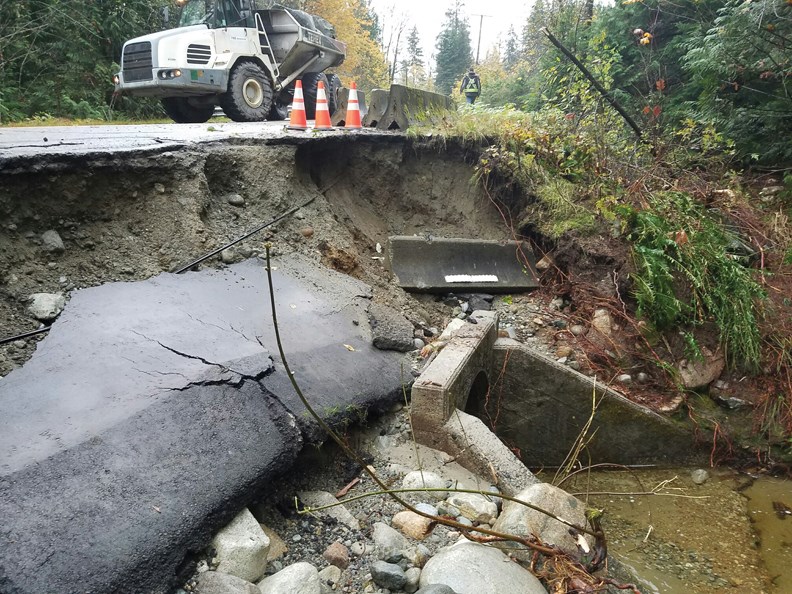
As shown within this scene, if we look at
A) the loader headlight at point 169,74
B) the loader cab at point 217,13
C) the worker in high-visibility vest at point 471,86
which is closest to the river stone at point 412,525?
the loader headlight at point 169,74

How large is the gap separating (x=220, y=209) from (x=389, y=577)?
10.7 feet

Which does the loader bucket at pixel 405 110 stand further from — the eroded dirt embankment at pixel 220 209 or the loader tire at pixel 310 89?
the loader tire at pixel 310 89

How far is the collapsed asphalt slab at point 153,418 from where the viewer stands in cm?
187

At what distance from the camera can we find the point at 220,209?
4.49 metres

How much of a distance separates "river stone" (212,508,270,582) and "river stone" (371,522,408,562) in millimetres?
532

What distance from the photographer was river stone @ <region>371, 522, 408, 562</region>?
96.9 inches

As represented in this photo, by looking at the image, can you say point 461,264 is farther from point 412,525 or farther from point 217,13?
point 217,13

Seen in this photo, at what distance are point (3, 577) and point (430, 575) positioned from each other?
1544 millimetres

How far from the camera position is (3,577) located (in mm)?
1684

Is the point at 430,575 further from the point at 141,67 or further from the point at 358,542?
the point at 141,67

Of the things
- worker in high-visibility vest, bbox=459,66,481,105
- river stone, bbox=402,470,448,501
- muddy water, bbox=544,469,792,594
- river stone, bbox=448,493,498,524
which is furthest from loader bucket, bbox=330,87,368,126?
worker in high-visibility vest, bbox=459,66,481,105

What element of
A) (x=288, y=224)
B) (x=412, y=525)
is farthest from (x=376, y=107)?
(x=412, y=525)

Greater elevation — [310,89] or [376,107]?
[310,89]

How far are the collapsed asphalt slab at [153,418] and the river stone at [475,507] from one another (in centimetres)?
77
